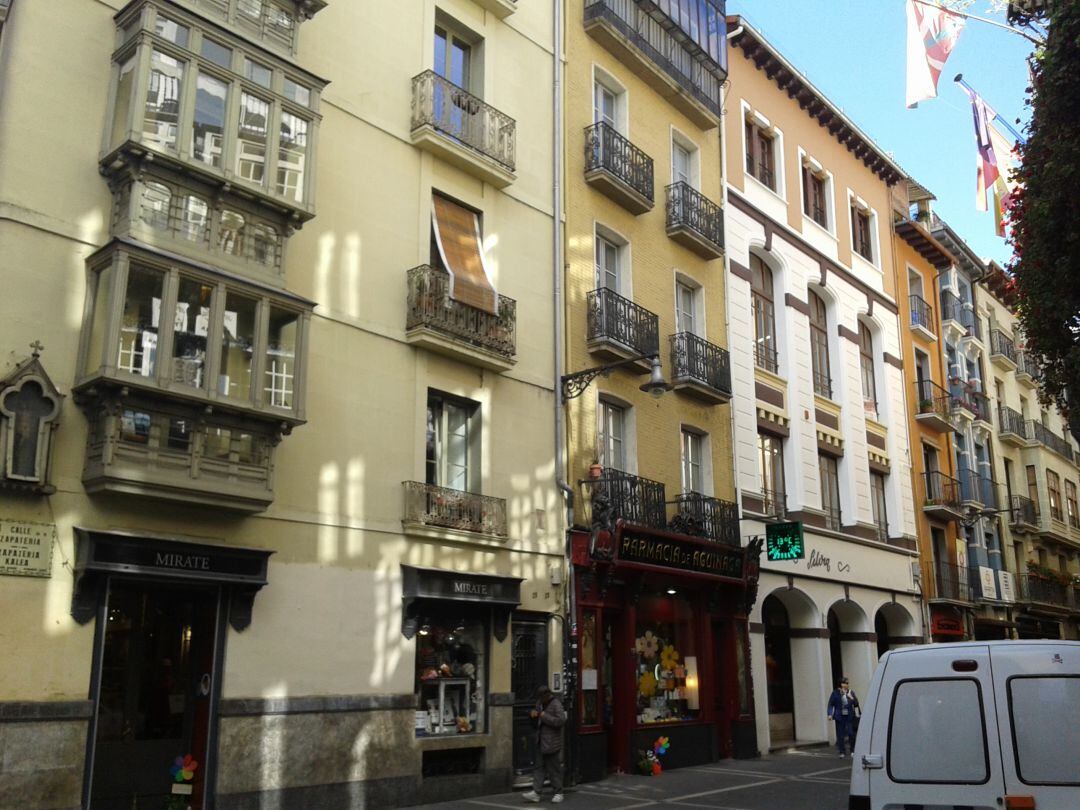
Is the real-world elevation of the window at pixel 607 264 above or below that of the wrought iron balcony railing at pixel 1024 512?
above

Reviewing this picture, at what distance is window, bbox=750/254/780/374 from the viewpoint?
84.3 ft

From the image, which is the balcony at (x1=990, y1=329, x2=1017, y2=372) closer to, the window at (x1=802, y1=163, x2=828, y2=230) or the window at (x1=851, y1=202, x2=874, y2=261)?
the window at (x1=851, y1=202, x2=874, y2=261)

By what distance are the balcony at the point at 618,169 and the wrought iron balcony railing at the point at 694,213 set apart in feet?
3.14

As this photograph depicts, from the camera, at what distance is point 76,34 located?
12688 mm

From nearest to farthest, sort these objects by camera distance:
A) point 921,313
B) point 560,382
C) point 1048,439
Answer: point 560,382
point 921,313
point 1048,439

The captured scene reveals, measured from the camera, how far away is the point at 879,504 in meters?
29.8

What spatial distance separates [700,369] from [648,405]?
1.73 m

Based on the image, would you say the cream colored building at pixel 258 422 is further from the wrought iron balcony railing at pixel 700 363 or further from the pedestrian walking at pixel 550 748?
the wrought iron balcony railing at pixel 700 363

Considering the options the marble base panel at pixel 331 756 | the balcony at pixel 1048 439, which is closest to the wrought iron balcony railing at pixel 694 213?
the marble base panel at pixel 331 756

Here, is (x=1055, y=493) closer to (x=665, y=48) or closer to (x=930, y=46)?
(x=930, y=46)

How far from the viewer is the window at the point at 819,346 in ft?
92.1

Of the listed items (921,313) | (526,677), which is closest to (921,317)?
(921,313)

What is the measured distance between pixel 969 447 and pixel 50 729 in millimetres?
31287

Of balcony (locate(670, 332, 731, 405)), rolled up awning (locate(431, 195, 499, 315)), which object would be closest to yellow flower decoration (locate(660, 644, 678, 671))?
balcony (locate(670, 332, 731, 405))
